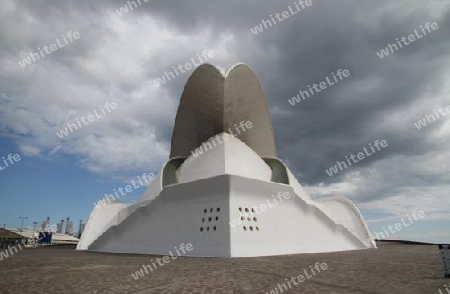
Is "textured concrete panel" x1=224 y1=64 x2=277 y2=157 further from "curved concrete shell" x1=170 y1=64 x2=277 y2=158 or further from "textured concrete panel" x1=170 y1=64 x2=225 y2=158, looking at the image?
"textured concrete panel" x1=170 y1=64 x2=225 y2=158

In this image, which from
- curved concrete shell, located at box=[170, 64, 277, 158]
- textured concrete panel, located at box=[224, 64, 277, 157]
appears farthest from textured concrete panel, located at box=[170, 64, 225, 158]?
textured concrete panel, located at box=[224, 64, 277, 157]

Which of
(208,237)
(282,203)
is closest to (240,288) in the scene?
(208,237)

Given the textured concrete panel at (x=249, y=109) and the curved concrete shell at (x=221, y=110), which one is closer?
the curved concrete shell at (x=221, y=110)

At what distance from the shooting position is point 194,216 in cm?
1327

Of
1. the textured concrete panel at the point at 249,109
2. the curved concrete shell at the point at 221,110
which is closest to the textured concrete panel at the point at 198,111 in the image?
the curved concrete shell at the point at 221,110

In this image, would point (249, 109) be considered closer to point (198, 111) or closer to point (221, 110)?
point (221, 110)

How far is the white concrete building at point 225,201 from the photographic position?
12.5m

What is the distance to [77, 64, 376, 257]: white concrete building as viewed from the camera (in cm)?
1253

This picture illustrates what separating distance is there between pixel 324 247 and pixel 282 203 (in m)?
3.56

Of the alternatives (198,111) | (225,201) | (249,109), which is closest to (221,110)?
(198,111)

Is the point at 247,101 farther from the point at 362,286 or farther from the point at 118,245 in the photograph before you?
the point at 362,286

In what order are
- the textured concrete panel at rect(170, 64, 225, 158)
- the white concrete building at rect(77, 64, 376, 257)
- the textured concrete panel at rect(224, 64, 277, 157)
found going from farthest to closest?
1. the textured concrete panel at rect(224, 64, 277, 157)
2. the textured concrete panel at rect(170, 64, 225, 158)
3. the white concrete building at rect(77, 64, 376, 257)

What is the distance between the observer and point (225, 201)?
41.4 feet

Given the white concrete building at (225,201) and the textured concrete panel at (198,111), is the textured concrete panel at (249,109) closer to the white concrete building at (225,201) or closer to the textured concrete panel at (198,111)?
the white concrete building at (225,201)
